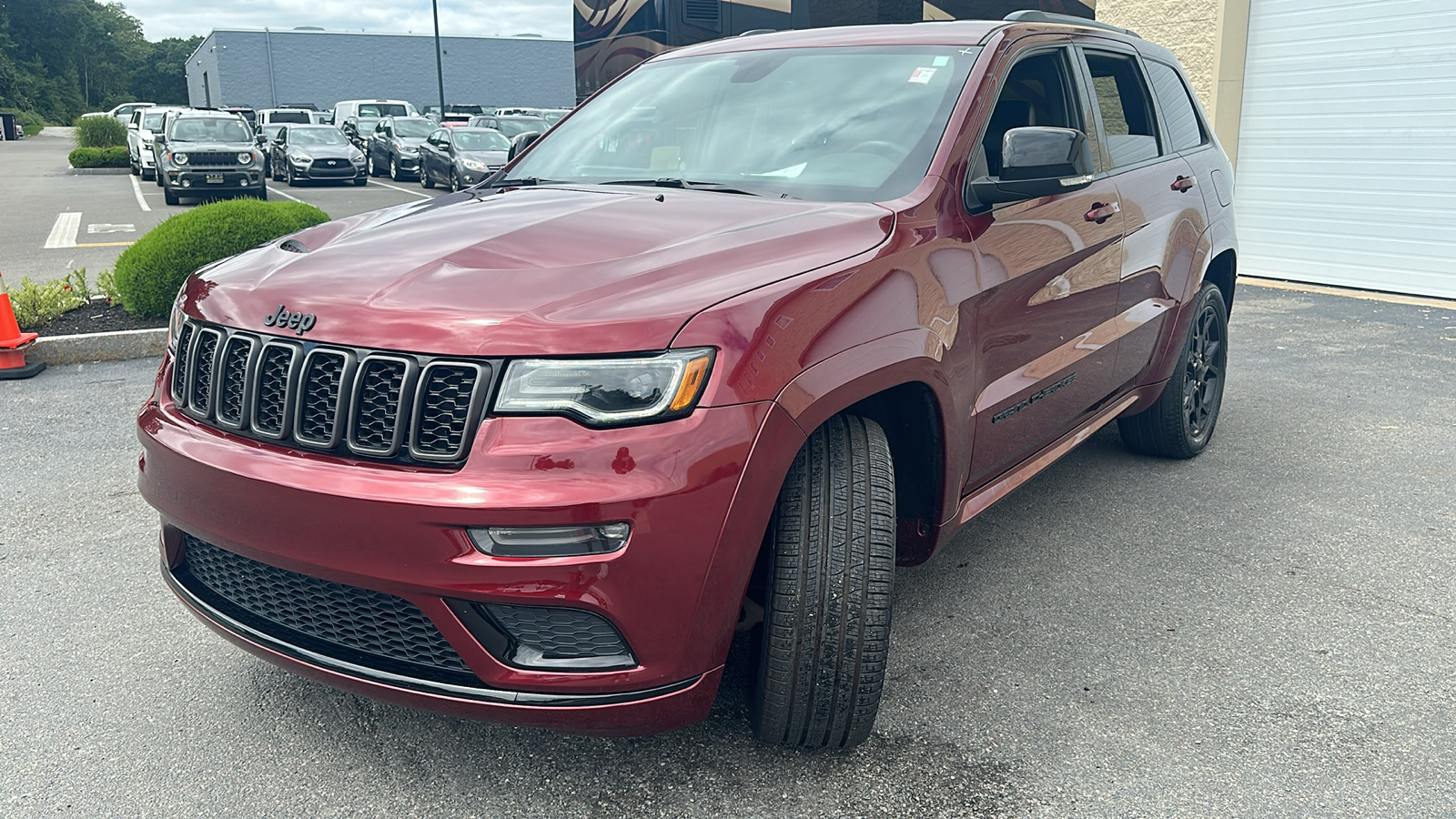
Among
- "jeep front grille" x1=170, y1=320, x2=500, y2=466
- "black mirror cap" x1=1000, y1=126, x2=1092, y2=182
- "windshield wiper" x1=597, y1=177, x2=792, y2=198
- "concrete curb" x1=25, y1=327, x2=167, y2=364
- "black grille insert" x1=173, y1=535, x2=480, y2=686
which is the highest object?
"black mirror cap" x1=1000, y1=126, x2=1092, y2=182

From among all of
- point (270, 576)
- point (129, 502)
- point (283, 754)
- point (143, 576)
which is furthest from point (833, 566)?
point (129, 502)

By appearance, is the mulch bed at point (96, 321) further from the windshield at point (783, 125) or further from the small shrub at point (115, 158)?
the small shrub at point (115, 158)

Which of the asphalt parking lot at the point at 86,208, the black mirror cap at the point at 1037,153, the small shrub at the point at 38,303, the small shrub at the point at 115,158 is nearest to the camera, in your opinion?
the black mirror cap at the point at 1037,153

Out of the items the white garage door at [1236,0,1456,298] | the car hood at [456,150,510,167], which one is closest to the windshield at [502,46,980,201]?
the white garage door at [1236,0,1456,298]

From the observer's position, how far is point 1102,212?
3.74 metres

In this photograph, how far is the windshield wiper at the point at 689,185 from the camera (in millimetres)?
3170

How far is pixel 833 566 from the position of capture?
2396 mm

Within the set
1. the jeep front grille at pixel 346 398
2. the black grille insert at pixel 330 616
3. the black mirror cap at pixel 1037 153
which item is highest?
the black mirror cap at pixel 1037 153

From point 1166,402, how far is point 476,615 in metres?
3.62

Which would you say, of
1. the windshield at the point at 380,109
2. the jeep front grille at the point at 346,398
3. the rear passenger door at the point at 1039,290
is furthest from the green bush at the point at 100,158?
the jeep front grille at the point at 346,398

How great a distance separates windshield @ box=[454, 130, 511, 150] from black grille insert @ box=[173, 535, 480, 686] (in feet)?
62.7

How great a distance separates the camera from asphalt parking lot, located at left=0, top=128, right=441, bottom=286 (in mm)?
12141

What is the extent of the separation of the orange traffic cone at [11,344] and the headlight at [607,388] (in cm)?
578

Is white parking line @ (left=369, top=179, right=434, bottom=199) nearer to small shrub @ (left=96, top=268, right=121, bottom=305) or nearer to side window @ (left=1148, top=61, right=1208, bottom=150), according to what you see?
small shrub @ (left=96, top=268, right=121, bottom=305)
